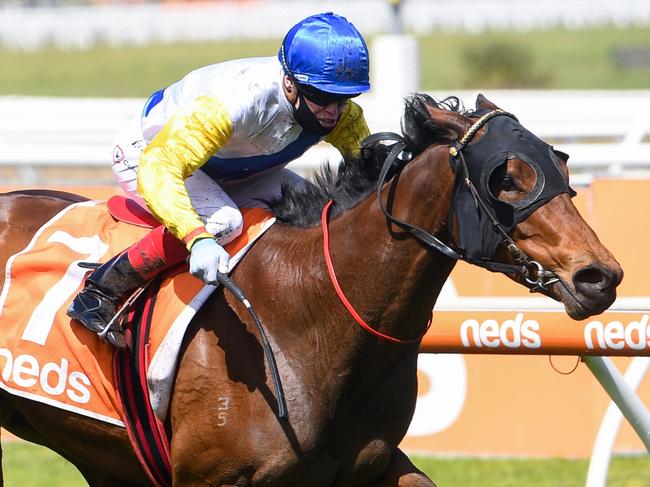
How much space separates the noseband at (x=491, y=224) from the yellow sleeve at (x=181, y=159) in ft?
1.58

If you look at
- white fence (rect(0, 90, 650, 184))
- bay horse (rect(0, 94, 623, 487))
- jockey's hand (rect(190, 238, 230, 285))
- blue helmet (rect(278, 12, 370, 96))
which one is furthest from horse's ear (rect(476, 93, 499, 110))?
white fence (rect(0, 90, 650, 184))

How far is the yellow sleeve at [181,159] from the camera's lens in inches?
130

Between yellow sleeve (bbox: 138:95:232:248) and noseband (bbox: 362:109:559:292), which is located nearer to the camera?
noseband (bbox: 362:109:559:292)

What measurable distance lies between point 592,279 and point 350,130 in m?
1.21

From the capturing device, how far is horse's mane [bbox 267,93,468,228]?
3275mm

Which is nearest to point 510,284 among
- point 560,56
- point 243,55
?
point 560,56

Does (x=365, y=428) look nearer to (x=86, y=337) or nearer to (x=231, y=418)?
(x=231, y=418)

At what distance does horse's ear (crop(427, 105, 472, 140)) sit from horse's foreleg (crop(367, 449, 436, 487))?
99 cm

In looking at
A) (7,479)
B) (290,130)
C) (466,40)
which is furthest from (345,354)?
(466,40)

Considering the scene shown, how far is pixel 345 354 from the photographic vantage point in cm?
337

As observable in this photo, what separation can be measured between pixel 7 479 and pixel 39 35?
3448cm

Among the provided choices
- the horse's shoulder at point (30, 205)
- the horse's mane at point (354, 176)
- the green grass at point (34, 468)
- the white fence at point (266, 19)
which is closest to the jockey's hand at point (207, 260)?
the horse's mane at point (354, 176)

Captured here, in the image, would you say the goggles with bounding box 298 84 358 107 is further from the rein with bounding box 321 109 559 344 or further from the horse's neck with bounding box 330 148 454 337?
the horse's neck with bounding box 330 148 454 337

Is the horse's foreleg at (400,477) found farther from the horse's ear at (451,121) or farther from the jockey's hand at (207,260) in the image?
the horse's ear at (451,121)
